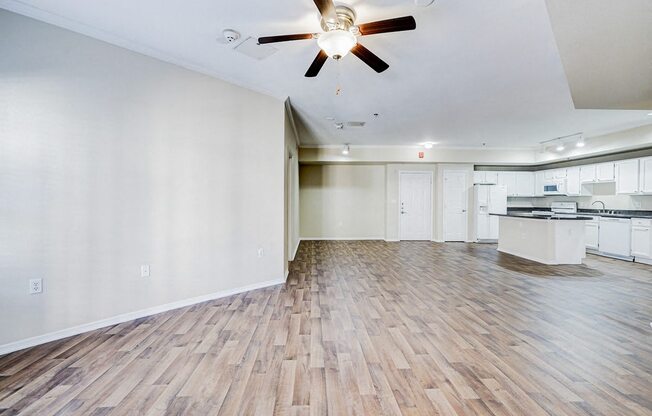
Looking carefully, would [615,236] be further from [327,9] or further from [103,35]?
[103,35]

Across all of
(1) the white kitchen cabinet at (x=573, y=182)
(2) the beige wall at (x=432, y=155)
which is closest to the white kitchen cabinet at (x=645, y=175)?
(1) the white kitchen cabinet at (x=573, y=182)

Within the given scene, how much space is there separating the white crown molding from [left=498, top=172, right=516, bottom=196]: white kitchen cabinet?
7.72 meters

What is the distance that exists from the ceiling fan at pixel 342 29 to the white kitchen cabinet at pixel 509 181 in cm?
749

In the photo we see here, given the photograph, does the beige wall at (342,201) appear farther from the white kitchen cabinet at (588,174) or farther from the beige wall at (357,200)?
the white kitchen cabinet at (588,174)

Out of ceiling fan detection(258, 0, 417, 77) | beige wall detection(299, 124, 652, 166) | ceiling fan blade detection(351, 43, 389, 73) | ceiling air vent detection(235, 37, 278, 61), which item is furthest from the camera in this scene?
beige wall detection(299, 124, 652, 166)

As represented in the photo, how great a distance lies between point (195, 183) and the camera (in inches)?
125

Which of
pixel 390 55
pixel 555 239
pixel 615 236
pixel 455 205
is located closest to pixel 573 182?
pixel 615 236

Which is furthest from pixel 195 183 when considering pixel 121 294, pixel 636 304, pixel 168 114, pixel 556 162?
pixel 556 162

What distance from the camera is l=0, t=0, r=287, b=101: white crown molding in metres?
2.19

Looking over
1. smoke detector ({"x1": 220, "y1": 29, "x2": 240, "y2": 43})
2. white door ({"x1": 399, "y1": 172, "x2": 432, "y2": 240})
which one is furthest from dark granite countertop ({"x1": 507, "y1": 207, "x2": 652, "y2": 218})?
smoke detector ({"x1": 220, "y1": 29, "x2": 240, "y2": 43})

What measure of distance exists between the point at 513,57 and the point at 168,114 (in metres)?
3.69

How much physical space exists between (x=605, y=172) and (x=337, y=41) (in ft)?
24.7

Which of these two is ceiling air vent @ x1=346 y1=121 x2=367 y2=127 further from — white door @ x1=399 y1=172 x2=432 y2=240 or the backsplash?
the backsplash

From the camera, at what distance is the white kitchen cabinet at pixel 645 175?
538 centimetres
